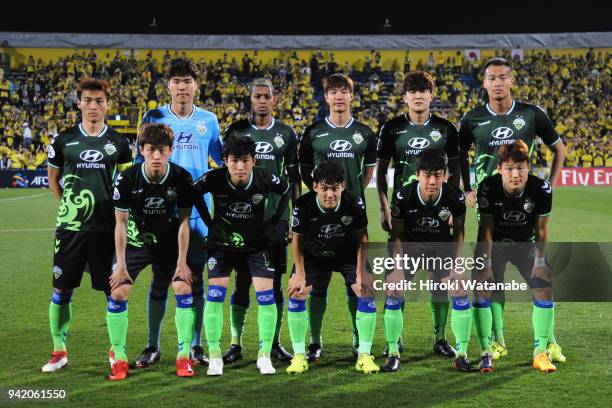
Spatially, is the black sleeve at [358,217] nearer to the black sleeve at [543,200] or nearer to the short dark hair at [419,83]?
the short dark hair at [419,83]

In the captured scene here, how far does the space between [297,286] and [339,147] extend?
47.2 inches

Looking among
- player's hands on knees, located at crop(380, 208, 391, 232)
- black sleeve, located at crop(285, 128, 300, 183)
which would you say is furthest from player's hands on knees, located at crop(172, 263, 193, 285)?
player's hands on knees, located at crop(380, 208, 391, 232)

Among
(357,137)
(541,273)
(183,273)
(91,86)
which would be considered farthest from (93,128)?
(541,273)

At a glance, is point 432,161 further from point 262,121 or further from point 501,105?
point 262,121

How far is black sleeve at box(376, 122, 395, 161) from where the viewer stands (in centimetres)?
670

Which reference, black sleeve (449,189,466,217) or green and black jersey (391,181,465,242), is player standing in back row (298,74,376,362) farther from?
black sleeve (449,189,466,217)

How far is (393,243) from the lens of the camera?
6293mm

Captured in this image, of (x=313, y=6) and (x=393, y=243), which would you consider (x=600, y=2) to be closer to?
(x=313, y=6)

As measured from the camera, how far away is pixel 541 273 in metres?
6.16

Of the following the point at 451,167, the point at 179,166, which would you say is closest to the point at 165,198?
the point at 179,166

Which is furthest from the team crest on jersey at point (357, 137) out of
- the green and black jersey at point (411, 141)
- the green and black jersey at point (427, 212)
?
the green and black jersey at point (427, 212)

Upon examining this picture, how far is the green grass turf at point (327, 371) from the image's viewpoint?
5301mm

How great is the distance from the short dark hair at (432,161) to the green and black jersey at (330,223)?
0.55 m

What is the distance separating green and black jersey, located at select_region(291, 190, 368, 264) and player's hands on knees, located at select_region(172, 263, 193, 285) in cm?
82
